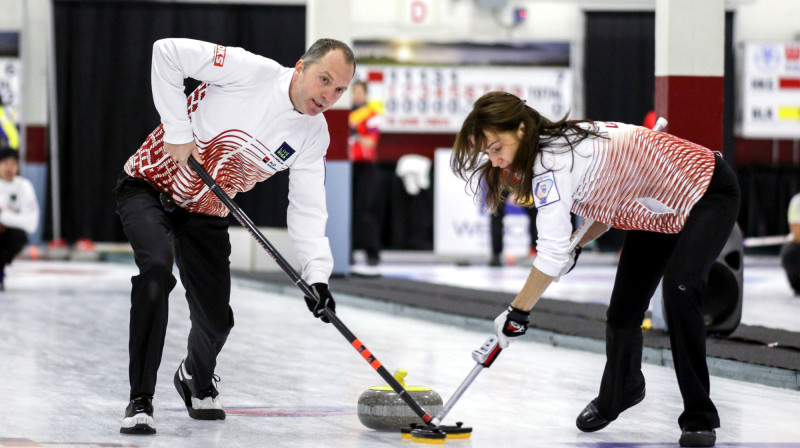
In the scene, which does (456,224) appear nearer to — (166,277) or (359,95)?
(359,95)

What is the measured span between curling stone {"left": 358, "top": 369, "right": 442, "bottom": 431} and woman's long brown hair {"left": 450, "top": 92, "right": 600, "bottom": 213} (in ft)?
2.21

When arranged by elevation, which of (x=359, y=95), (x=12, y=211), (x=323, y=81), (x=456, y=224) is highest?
(x=323, y=81)

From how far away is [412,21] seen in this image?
533 inches

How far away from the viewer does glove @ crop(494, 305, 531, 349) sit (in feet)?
11.9

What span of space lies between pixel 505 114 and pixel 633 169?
0.42 m

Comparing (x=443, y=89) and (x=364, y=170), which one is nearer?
(x=364, y=170)

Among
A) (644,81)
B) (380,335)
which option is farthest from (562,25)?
(380,335)

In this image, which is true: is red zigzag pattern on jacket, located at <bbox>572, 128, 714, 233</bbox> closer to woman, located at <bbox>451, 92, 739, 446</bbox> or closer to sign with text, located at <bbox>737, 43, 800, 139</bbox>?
woman, located at <bbox>451, 92, 739, 446</bbox>

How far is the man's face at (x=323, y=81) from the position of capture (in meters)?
3.75

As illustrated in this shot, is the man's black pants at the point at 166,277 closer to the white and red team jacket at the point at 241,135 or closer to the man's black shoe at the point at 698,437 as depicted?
the white and red team jacket at the point at 241,135

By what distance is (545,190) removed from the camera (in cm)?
357

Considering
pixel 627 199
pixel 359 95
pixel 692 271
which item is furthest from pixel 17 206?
pixel 692 271

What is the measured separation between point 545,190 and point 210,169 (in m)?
1.06

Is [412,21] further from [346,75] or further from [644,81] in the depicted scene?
[346,75]
